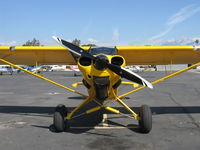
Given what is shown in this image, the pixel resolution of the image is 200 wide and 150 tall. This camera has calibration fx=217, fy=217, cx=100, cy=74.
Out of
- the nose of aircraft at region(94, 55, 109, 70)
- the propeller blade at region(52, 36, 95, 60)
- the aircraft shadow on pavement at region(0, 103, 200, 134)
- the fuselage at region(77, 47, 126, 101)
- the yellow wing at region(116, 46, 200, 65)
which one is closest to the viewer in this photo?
the nose of aircraft at region(94, 55, 109, 70)

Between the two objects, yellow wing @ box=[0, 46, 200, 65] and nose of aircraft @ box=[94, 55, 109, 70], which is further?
yellow wing @ box=[0, 46, 200, 65]

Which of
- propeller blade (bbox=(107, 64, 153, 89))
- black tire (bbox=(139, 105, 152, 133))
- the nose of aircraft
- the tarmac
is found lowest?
the tarmac

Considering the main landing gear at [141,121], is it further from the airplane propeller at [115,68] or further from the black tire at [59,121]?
the airplane propeller at [115,68]

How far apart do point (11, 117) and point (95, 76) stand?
13.2 ft

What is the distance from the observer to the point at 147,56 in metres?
7.98

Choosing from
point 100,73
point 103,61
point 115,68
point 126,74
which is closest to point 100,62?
point 103,61

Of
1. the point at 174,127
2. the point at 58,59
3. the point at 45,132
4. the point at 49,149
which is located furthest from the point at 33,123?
the point at 174,127

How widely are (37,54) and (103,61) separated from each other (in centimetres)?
382

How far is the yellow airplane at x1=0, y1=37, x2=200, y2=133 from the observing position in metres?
4.82

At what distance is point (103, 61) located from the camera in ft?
15.0


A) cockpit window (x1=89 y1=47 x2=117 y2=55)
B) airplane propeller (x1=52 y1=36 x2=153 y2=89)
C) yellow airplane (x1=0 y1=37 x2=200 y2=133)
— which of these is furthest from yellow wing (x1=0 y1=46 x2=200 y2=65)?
airplane propeller (x1=52 y1=36 x2=153 y2=89)

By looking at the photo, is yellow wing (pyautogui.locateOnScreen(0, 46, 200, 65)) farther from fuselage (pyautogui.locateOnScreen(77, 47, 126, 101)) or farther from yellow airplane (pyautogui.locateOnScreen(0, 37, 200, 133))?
fuselage (pyautogui.locateOnScreen(77, 47, 126, 101))

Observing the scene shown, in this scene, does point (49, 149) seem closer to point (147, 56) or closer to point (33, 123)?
point (33, 123)

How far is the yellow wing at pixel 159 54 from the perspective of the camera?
700cm
